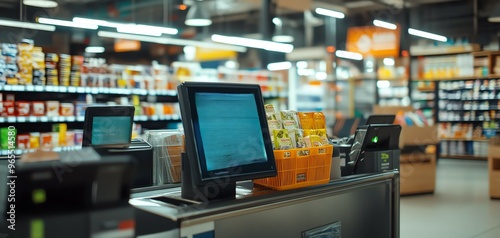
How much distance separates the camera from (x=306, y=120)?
8.25 ft

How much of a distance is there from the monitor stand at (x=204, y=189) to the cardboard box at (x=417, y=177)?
18.2 ft

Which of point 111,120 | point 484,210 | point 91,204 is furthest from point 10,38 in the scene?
point 484,210

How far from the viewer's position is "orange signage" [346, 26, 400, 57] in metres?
12.0

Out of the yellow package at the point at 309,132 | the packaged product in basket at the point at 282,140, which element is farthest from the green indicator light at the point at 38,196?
the yellow package at the point at 309,132

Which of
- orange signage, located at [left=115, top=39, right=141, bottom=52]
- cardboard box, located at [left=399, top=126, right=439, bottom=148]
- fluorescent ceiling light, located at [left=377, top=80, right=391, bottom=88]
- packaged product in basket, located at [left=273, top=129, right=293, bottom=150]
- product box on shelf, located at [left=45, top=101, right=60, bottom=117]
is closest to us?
packaged product in basket, located at [left=273, top=129, right=293, bottom=150]

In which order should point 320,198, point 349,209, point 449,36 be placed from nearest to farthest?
point 320,198
point 349,209
point 449,36

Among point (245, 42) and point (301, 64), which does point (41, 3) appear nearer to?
point (245, 42)

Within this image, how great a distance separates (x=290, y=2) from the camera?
1067 centimetres

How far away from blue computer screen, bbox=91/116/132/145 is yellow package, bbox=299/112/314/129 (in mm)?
965

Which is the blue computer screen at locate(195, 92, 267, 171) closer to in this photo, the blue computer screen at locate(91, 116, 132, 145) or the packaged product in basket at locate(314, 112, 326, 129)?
the packaged product in basket at locate(314, 112, 326, 129)

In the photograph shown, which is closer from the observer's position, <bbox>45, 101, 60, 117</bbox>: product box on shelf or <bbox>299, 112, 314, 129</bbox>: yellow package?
<bbox>299, 112, 314, 129</bbox>: yellow package

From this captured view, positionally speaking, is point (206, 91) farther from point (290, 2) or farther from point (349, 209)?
point (290, 2)

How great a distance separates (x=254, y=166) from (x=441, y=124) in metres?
12.2

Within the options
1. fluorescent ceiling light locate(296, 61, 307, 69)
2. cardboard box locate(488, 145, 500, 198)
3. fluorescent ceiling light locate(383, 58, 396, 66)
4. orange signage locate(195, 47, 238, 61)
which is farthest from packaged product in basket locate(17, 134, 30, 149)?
fluorescent ceiling light locate(296, 61, 307, 69)
